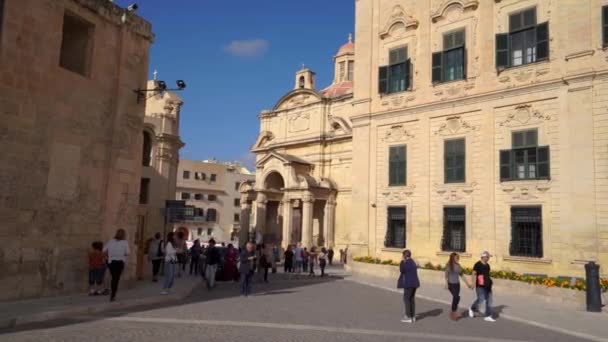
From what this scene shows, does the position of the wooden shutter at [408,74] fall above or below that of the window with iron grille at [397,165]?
above

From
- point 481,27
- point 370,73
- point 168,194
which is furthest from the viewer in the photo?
point 168,194

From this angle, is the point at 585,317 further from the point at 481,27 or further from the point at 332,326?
the point at 481,27

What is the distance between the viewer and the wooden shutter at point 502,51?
21.8 metres

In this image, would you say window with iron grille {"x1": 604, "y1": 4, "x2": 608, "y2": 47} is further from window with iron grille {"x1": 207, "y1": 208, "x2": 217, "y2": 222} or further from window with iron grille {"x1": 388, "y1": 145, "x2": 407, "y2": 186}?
window with iron grille {"x1": 207, "y1": 208, "x2": 217, "y2": 222}

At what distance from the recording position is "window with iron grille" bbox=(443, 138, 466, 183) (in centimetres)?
2294

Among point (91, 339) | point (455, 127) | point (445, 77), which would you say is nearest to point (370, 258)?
point (455, 127)

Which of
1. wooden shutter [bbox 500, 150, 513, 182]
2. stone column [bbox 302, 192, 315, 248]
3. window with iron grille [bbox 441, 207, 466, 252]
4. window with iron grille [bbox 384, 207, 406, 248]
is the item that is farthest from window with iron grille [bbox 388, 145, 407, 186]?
stone column [bbox 302, 192, 315, 248]

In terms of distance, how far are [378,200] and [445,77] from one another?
22.7 feet

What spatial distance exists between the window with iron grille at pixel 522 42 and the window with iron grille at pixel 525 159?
3.15m

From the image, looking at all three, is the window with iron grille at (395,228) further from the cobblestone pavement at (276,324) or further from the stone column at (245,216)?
the stone column at (245,216)

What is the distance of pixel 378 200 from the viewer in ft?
85.0

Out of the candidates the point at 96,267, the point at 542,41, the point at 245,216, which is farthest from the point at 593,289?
the point at 245,216

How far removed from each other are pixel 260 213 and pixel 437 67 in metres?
21.3

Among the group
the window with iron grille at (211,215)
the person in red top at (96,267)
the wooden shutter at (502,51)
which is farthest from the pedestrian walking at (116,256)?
the window with iron grille at (211,215)
